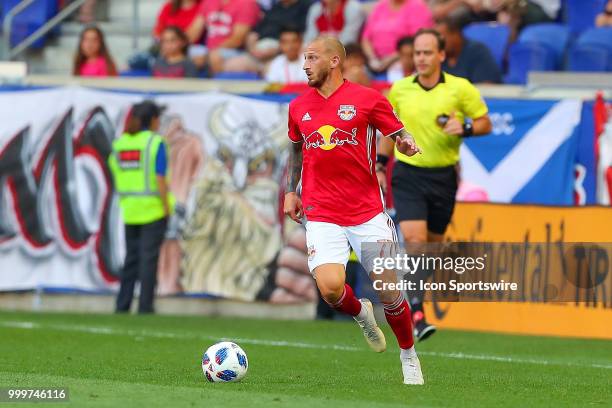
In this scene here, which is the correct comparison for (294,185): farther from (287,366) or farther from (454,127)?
(454,127)

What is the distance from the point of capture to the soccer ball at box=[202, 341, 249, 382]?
905 centimetres

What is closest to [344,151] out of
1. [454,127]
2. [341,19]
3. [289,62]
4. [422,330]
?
[454,127]

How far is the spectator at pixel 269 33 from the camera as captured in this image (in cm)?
1861

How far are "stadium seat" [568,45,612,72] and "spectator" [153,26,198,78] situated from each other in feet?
15.4

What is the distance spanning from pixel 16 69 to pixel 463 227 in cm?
620

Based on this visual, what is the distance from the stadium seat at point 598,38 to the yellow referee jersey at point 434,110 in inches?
207

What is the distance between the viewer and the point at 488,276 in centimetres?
1357

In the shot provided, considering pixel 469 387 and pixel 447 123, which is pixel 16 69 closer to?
pixel 447 123

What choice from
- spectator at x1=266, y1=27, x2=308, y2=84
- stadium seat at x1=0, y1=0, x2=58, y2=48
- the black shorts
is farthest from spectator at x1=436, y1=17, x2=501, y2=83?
stadium seat at x1=0, y1=0, x2=58, y2=48

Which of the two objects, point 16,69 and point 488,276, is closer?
point 488,276

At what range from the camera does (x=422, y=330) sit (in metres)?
12.0

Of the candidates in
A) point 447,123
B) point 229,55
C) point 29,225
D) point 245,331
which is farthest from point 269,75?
point 447,123

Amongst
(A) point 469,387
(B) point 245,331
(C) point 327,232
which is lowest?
(B) point 245,331

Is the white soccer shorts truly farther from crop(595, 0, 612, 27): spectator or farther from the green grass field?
crop(595, 0, 612, 27): spectator
